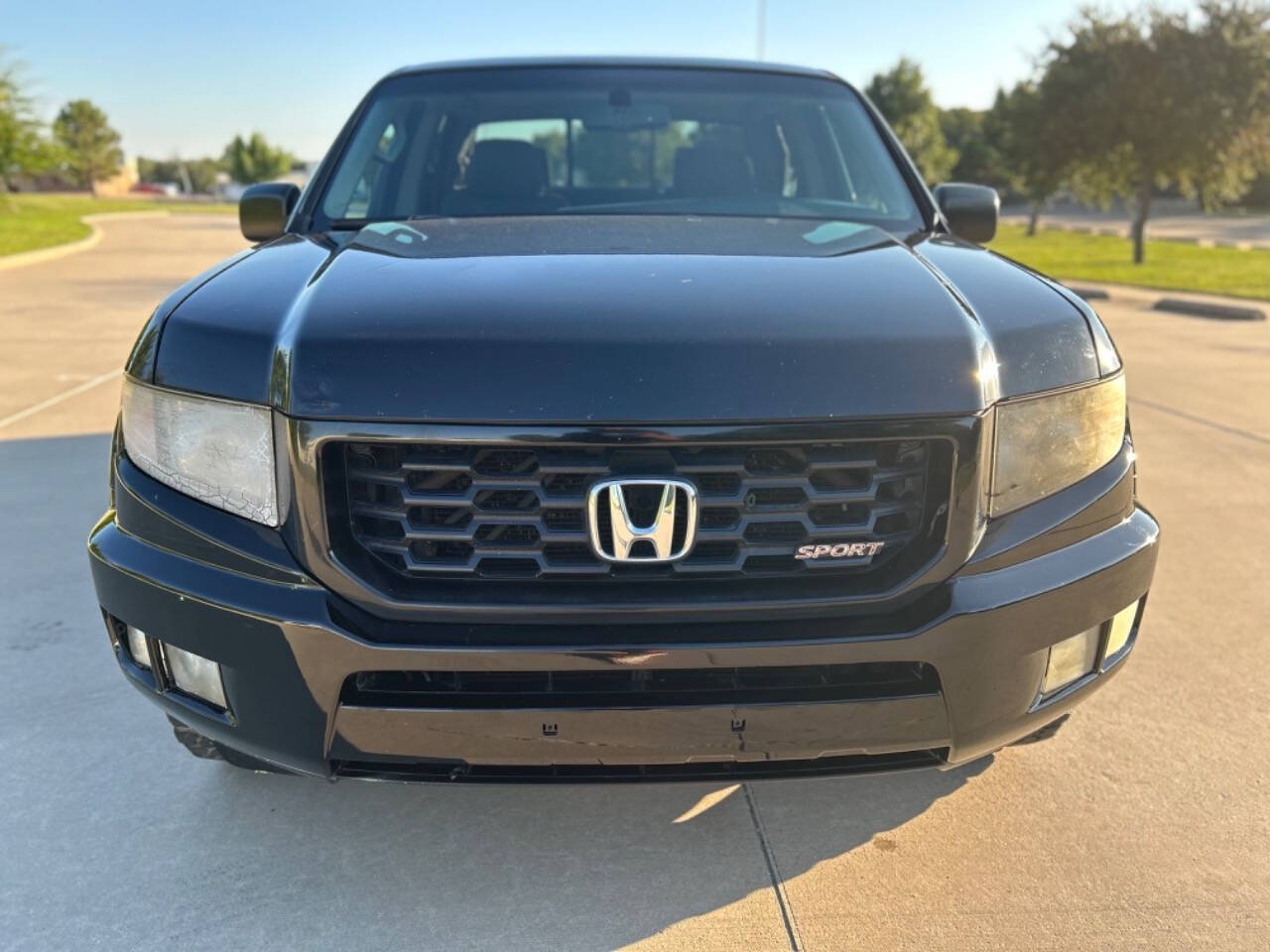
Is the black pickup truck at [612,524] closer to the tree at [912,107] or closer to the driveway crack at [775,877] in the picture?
the driveway crack at [775,877]

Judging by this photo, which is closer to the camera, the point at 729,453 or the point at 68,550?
the point at 729,453

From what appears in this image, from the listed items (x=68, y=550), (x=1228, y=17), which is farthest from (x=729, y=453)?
(x=1228, y=17)

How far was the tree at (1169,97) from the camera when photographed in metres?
19.4

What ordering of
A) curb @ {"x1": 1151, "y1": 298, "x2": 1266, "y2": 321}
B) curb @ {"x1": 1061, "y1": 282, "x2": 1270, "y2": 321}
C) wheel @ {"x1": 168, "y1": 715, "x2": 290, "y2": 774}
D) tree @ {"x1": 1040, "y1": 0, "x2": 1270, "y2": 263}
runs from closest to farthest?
1. wheel @ {"x1": 168, "y1": 715, "x2": 290, "y2": 774}
2. curb @ {"x1": 1151, "y1": 298, "x2": 1266, "y2": 321}
3. curb @ {"x1": 1061, "y1": 282, "x2": 1270, "y2": 321}
4. tree @ {"x1": 1040, "y1": 0, "x2": 1270, "y2": 263}

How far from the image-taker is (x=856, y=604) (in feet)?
5.55

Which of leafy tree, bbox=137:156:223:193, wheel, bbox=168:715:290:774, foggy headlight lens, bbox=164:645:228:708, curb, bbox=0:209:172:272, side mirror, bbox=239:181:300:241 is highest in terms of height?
side mirror, bbox=239:181:300:241

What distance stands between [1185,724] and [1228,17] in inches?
866

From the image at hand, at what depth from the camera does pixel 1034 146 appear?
857 inches

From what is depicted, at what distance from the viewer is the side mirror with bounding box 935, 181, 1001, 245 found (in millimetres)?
2979

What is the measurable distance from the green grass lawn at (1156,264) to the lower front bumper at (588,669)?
12.3m

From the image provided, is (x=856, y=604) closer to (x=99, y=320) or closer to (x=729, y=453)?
(x=729, y=453)

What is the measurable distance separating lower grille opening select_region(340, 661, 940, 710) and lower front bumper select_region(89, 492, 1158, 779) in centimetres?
1

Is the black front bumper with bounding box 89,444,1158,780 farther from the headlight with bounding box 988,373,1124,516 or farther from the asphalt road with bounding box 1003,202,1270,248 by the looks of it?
the asphalt road with bounding box 1003,202,1270,248

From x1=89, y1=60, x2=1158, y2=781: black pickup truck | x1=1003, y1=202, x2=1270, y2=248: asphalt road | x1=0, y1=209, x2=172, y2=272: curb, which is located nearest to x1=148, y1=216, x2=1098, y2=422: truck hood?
x1=89, y1=60, x2=1158, y2=781: black pickup truck
